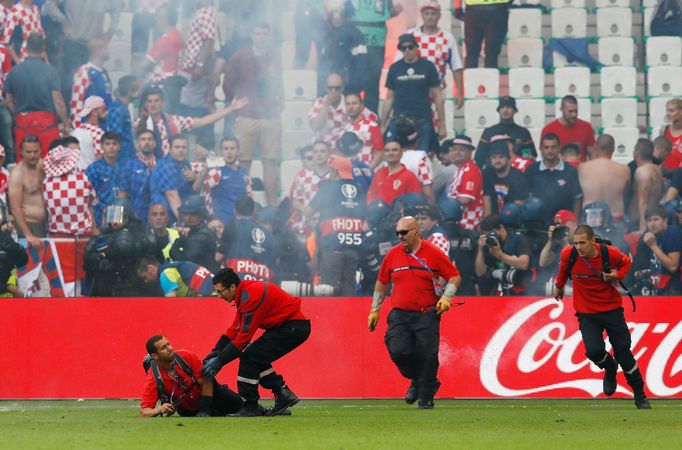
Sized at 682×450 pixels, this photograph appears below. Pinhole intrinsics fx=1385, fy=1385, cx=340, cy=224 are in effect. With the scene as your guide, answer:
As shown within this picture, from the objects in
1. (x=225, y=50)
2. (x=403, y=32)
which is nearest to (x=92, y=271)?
(x=225, y=50)

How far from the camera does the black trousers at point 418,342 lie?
1260 cm

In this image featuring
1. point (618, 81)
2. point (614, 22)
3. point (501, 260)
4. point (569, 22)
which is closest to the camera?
point (501, 260)

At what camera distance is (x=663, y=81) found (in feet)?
65.4

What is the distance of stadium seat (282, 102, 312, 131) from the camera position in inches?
768

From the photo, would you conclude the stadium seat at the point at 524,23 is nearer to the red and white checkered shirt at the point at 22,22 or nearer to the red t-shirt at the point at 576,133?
the red t-shirt at the point at 576,133

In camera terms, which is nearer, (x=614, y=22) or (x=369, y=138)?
(x=369, y=138)

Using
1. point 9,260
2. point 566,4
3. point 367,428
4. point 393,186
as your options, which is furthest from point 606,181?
point 367,428

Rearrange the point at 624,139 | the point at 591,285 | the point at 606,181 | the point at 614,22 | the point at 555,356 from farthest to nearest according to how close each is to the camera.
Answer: the point at 614,22 → the point at 624,139 → the point at 606,181 → the point at 555,356 → the point at 591,285

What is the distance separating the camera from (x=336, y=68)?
19266 mm

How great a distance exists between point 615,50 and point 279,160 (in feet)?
17.4

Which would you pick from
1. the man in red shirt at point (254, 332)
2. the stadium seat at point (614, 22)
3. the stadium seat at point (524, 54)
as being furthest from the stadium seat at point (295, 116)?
the man in red shirt at point (254, 332)

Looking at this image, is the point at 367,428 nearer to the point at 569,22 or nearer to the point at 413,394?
the point at 413,394

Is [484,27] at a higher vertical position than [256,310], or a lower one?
higher

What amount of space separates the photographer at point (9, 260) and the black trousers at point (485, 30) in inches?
293
